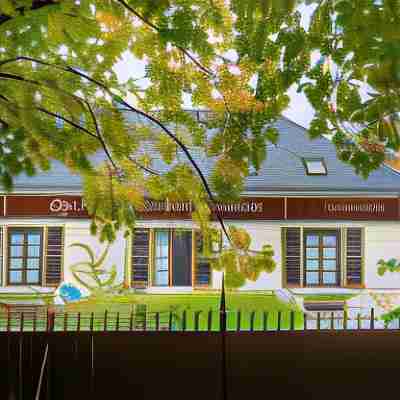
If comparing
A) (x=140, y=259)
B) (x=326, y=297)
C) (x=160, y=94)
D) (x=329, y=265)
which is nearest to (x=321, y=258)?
(x=329, y=265)

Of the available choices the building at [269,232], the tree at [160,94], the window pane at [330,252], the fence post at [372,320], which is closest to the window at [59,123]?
the tree at [160,94]

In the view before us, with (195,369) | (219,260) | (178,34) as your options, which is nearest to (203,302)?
(195,369)

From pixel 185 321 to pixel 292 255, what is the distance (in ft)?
1.45

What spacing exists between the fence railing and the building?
0.30ft

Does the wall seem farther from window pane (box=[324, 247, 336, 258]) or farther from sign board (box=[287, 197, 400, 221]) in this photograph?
window pane (box=[324, 247, 336, 258])

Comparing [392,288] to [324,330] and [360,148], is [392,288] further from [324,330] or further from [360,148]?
[360,148]

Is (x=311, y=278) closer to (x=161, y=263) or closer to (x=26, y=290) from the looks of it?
(x=161, y=263)

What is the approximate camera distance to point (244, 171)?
60.1 inches

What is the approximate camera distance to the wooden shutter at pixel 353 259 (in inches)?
75.1

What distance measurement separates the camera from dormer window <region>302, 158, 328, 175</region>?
1.86 metres

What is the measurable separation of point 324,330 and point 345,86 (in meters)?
0.84

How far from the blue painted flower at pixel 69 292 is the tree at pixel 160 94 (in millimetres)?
295

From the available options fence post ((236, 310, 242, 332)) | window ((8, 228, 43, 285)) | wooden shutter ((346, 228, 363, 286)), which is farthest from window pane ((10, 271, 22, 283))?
wooden shutter ((346, 228, 363, 286))

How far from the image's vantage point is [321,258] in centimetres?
191
